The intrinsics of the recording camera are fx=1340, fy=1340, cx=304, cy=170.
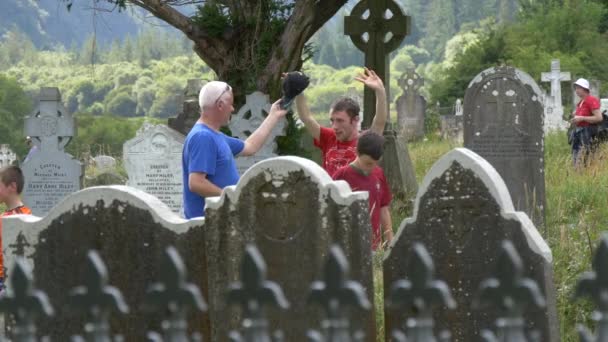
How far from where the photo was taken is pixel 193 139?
7254 millimetres

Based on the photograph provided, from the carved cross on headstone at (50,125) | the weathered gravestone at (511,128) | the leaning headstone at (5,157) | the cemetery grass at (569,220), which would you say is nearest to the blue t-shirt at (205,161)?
the cemetery grass at (569,220)

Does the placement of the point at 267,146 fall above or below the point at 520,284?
above

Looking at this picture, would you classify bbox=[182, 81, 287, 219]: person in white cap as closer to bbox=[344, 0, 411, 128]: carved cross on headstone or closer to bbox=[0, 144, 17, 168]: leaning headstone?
bbox=[344, 0, 411, 128]: carved cross on headstone

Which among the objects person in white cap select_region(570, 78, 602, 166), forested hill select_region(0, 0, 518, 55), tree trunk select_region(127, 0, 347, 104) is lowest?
person in white cap select_region(570, 78, 602, 166)

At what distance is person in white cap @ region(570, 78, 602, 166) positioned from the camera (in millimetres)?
15766

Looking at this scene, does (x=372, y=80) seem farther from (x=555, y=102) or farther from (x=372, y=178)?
(x=555, y=102)

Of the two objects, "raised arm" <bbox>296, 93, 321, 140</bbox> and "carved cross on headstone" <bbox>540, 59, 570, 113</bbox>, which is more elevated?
"carved cross on headstone" <bbox>540, 59, 570, 113</bbox>

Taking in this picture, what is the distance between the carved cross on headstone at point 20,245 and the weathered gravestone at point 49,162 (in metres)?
7.46

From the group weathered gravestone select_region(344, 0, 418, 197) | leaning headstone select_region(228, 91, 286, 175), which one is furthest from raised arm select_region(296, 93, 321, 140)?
weathered gravestone select_region(344, 0, 418, 197)

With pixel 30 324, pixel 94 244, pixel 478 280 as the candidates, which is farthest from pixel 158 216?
pixel 30 324

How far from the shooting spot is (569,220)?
10828 millimetres

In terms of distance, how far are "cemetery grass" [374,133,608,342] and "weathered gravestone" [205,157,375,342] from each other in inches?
35.3

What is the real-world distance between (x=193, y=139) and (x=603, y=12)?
3727 cm

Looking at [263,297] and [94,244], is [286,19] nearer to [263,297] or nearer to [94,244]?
[94,244]
